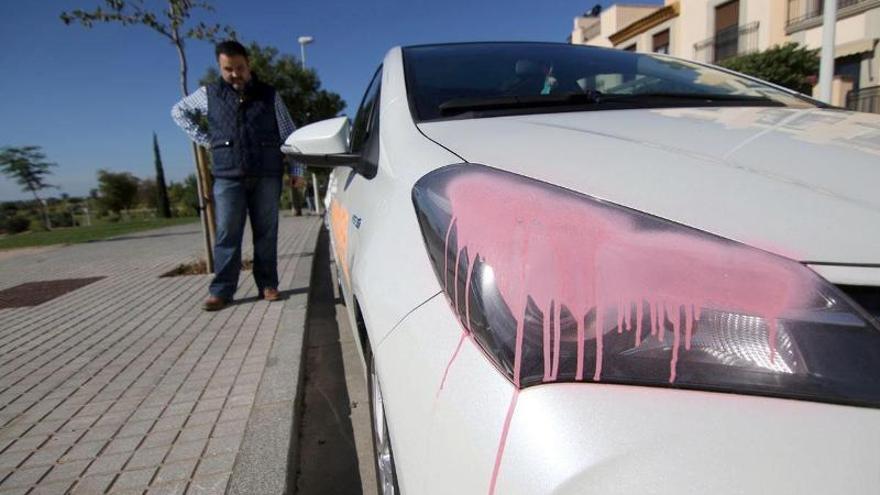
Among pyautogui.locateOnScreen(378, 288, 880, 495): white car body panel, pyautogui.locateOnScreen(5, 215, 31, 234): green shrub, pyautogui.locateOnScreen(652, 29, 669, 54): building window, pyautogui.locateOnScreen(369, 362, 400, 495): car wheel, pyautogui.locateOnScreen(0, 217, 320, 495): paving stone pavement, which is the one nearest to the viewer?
pyautogui.locateOnScreen(378, 288, 880, 495): white car body panel

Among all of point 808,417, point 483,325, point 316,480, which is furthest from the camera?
point 316,480

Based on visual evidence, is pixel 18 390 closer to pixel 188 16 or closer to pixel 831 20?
pixel 188 16

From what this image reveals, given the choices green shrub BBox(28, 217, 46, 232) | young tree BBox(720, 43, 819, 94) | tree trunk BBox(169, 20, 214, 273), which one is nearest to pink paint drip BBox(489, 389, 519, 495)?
tree trunk BBox(169, 20, 214, 273)

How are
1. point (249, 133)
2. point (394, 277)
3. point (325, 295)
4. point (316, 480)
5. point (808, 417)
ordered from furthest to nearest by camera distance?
point (325, 295) → point (249, 133) → point (316, 480) → point (394, 277) → point (808, 417)

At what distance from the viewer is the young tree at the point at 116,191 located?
40.4 meters

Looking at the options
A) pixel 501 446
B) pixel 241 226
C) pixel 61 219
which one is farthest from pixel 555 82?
pixel 61 219

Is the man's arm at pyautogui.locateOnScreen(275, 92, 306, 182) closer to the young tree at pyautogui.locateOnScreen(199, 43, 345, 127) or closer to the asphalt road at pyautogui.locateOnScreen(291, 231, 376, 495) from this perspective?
the asphalt road at pyautogui.locateOnScreen(291, 231, 376, 495)

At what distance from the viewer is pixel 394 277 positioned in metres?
1.11

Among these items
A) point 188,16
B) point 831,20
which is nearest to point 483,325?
point 188,16

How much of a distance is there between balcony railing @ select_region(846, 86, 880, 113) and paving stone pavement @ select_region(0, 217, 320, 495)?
15.6m

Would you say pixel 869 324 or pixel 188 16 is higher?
pixel 188 16

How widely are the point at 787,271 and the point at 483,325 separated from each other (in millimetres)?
404

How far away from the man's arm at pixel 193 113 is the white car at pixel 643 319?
3306 millimetres

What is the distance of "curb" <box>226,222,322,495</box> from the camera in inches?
67.1
